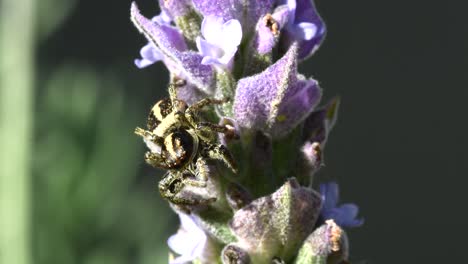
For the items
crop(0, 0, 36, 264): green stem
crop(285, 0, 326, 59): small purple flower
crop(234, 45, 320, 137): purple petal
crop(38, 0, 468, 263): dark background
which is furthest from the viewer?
crop(38, 0, 468, 263): dark background

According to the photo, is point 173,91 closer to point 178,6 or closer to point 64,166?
point 178,6

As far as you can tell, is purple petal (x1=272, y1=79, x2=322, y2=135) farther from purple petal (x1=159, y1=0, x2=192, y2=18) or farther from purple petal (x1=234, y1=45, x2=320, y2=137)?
purple petal (x1=159, y1=0, x2=192, y2=18)

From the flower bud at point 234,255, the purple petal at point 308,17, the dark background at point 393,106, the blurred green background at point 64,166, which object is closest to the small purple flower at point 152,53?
the purple petal at point 308,17

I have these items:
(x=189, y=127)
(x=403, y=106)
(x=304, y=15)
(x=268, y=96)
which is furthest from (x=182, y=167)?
(x=403, y=106)

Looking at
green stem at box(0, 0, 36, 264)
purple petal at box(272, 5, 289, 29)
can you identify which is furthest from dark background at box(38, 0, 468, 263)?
purple petal at box(272, 5, 289, 29)

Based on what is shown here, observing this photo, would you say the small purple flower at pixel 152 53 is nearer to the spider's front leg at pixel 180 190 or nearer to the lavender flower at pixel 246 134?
the lavender flower at pixel 246 134
